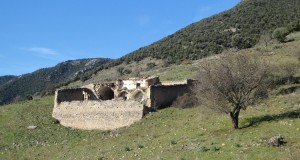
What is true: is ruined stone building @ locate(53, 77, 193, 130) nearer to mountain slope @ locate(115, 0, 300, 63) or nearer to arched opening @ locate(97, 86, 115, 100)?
arched opening @ locate(97, 86, 115, 100)

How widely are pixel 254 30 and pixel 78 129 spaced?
6159 cm

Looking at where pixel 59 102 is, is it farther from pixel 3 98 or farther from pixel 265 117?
pixel 3 98

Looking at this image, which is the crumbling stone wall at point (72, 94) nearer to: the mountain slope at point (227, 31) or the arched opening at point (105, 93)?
the arched opening at point (105, 93)

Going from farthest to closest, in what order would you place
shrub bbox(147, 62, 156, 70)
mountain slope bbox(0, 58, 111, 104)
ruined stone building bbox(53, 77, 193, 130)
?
mountain slope bbox(0, 58, 111, 104)
shrub bbox(147, 62, 156, 70)
ruined stone building bbox(53, 77, 193, 130)

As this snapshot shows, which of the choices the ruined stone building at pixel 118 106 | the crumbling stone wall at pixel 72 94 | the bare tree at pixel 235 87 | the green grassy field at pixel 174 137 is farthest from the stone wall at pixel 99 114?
the bare tree at pixel 235 87

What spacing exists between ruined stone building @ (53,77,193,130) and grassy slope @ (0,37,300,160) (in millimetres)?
1303

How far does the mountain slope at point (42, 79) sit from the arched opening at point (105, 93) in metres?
69.0

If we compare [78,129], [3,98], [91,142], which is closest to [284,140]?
[91,142]

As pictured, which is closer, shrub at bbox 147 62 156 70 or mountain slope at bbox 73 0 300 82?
shrub at bbox 147 62 156 70

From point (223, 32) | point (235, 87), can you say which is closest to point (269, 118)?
point (235, 87)

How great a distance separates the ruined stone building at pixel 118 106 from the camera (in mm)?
37250

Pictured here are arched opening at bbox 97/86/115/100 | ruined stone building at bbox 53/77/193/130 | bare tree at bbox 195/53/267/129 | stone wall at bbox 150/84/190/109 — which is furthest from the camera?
arched opening at bbox 97/86/115/100

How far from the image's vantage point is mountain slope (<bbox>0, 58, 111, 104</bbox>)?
13012cm

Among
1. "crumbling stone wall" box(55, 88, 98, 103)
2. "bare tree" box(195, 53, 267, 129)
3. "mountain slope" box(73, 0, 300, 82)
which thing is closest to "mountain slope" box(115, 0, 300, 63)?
"mountain slope" box(73, 0, 300, 82)
